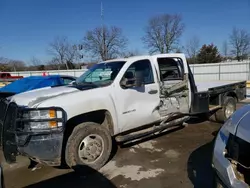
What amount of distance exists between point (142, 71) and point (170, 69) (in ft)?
3.36

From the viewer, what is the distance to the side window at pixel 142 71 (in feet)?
16.7

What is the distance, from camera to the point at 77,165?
4.18 m

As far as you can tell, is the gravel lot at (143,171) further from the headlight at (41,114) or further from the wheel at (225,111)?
the wheel at (225,111)

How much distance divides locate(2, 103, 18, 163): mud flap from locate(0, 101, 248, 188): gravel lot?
51cm

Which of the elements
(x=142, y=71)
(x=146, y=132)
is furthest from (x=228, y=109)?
(x=142, y=71)

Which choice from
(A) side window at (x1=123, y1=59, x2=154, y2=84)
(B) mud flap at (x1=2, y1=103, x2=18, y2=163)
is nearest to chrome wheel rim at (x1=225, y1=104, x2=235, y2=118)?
(A) side window at (x1=123, y1=59, x2=154, y2=84)

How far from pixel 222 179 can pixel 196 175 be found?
1.75 metres

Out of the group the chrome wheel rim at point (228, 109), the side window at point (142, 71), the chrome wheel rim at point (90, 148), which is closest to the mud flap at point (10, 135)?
the chrome wheel rim at point (90, 148)

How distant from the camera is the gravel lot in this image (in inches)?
154

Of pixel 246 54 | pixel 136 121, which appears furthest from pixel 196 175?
pixel 246 54

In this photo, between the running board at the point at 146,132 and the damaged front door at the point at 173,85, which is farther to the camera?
the damaged front door at the point at 173,85

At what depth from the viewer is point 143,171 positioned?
4.30 metres

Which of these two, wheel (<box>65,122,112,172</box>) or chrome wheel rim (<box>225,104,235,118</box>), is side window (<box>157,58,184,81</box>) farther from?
chrome wheel rim (<box>225,104,235,118</box>)

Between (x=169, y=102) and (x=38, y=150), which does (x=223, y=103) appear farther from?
(x=38, y=150)
